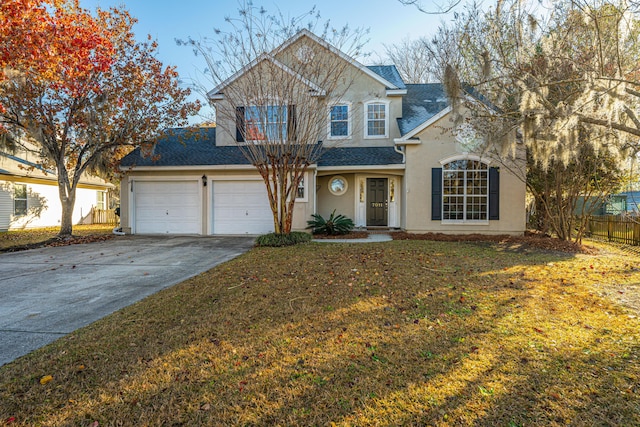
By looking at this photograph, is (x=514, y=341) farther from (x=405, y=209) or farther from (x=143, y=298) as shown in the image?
(x=405, y=209)

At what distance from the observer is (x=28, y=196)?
1747cm

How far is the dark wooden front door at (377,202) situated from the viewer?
44.8 ft

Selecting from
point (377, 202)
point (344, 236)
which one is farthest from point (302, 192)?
point (377, 202)

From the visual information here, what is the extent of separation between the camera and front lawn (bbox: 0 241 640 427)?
2387 millimetres

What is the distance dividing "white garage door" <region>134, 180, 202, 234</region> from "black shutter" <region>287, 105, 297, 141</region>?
518cm

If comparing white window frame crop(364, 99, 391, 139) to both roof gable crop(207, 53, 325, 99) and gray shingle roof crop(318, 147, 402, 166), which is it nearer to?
gray shingle roof crop(318, 147, 402, 166)

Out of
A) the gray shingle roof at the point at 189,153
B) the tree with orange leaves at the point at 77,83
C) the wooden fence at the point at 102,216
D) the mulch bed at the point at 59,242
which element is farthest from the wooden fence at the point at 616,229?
the wooden fence at the point at 102,216

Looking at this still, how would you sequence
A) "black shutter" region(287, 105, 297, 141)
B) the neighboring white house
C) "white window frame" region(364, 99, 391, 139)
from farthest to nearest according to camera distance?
the neighboring white house < "white window frame" region(364, 99, 391, 139) < "black shutter" region(287, 105, 297, 141)

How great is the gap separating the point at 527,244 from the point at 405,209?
3.93 meters

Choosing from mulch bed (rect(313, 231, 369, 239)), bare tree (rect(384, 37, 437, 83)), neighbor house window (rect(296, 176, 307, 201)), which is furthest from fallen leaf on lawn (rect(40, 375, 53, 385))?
bare tree (rect(384, 37, 437, 83))

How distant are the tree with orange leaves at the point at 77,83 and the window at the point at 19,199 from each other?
5089 mm

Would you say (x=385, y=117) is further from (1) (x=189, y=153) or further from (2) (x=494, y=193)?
(1) (x=189, y=153)

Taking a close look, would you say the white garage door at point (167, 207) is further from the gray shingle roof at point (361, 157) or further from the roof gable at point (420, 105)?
the roof gable at point (420, 105)

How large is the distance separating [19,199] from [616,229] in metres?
25.6
